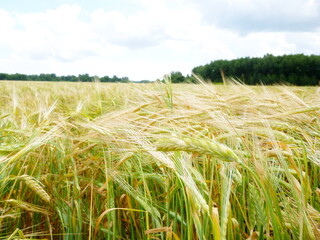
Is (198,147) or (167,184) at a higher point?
(198,147)

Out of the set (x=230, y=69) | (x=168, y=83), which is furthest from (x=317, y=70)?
(x=168, y=83)

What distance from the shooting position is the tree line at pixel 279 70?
78.5 feet

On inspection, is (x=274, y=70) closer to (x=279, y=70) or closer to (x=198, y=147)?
(x=279, y=70)

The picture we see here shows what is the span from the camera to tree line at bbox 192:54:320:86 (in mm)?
23922

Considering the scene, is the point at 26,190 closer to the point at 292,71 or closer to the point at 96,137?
the point at 96,137

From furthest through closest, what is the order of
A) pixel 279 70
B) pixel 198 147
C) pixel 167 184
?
pixel 279 70 → pixel 167 184 → pixel 198 147

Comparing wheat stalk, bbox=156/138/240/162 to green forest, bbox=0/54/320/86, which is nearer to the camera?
wheat stalk, bbox=156/138/240/162

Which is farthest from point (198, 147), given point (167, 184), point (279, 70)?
point (279, 70)

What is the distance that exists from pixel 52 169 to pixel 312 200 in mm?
909

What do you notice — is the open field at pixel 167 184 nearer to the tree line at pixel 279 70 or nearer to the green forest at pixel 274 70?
the green forest at pixel 274 70

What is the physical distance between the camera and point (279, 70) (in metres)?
25.8

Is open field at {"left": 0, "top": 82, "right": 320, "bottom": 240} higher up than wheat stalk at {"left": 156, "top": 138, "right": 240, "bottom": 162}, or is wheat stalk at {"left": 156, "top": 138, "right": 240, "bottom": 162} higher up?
wheat stalk at {"left": 156, "top": 138, "right": 240, "bottom": 162}

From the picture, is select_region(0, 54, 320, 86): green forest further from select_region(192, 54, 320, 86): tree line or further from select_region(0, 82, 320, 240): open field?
select_region(0, 82, 320, 240): open field

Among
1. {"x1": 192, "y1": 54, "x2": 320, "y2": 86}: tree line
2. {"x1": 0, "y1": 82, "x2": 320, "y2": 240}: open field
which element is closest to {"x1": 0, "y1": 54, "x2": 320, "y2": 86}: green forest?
{"x1": 192, "y1": 54, "x2": 320, "y2": 86}: tree line
